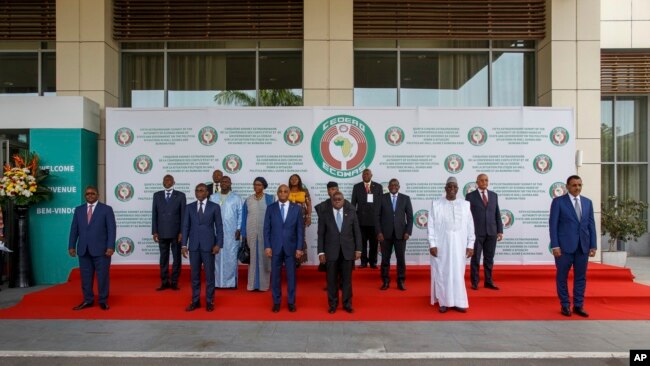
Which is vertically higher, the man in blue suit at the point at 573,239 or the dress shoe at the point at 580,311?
the man in blue suit at the point at 573,239

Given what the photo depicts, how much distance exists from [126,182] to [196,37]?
385cm

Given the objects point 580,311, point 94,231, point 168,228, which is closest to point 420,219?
point 580,311

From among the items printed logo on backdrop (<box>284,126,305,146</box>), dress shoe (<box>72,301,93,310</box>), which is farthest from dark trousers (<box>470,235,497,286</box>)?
dress shoe (<box>72,301,93,310</box>)

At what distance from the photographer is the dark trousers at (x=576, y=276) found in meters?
7.51

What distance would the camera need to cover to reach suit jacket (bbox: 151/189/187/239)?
8.56m

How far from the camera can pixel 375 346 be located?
240 inches

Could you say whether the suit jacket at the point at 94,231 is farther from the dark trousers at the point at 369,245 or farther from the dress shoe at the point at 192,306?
the dark trousers at the point at 369,245

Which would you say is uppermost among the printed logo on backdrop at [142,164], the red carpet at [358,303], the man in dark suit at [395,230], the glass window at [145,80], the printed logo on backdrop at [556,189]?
the glass window at [145,80]

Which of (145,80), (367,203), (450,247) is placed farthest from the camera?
(145,80)

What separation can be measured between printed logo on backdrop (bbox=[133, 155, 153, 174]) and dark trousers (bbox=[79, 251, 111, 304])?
8.37 feet

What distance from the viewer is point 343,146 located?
10000 mm

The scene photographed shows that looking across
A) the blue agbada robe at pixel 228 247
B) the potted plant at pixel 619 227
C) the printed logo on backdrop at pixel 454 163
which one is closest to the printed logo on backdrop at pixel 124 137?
the blue agbada robe at pixel 228 247

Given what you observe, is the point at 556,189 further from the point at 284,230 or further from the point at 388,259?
the point at 284,230

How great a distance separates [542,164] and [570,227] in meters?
2.78
